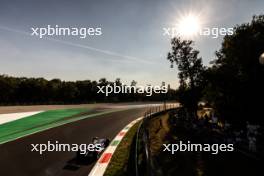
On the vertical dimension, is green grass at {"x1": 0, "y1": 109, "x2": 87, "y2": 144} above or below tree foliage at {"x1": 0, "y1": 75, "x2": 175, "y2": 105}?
below

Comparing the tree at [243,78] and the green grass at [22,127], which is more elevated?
the tree at [243,78]

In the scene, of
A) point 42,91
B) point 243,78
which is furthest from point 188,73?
point 42,91

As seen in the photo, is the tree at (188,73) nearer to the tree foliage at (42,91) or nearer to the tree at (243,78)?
the tree at (243,78)

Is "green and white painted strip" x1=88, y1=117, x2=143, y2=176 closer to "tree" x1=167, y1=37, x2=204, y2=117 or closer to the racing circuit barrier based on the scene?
the racing circuit barrier

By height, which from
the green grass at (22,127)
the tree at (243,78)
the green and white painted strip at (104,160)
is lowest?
the green and white painted strip at (104,160)

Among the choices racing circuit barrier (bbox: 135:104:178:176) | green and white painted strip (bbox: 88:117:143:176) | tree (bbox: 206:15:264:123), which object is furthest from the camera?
tree (bbox: 206:15:264:123)

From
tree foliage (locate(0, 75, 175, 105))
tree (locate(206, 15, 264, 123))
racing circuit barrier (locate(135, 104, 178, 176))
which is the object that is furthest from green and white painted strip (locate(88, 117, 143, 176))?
tree foliage (locate(0, 75, 175, 105))

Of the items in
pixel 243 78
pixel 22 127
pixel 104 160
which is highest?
pixel 243 78

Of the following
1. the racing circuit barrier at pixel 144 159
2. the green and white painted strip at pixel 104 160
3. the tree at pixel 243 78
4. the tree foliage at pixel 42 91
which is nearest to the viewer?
the racing circuit barrier at pixel 144 159

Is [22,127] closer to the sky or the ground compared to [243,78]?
closer to the ground

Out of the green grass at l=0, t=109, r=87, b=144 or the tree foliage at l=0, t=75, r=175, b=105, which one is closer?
the green grass at l=0, t=109, r=87, b=144

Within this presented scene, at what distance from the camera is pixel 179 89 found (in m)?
31.3

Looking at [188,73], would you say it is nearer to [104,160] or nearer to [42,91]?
[104,160]


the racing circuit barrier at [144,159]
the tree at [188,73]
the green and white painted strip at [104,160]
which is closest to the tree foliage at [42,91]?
the tree at [188,73]
